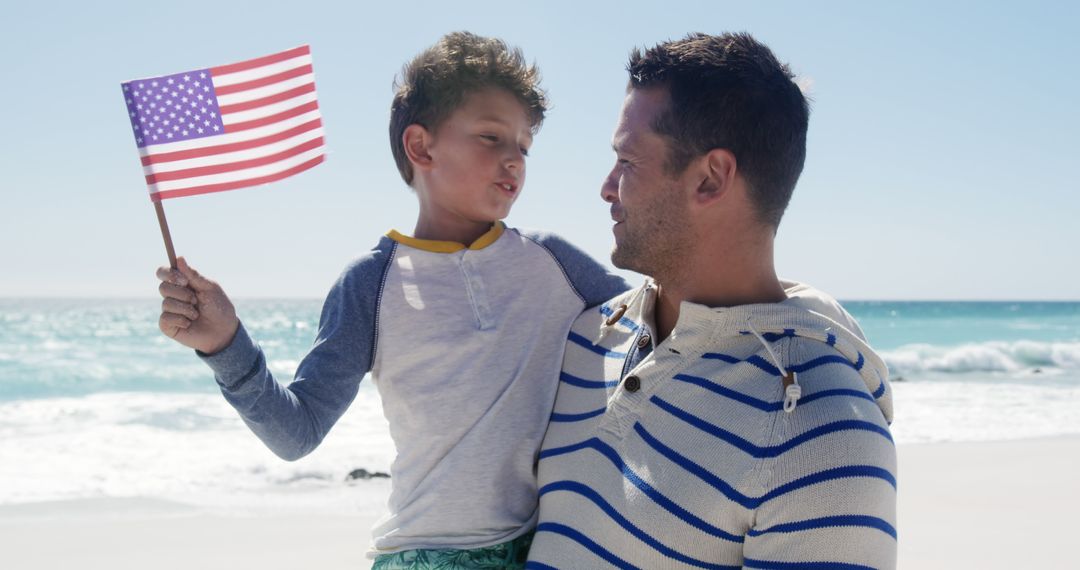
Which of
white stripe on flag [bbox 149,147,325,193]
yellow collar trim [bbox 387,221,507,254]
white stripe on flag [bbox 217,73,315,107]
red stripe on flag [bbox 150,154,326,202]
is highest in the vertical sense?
white stripe on flag [bbox 217,73,315,107]

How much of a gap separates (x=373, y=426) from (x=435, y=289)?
9.11m

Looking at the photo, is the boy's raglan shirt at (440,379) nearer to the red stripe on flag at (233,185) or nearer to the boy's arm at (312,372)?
the boy's arm at (312,372)

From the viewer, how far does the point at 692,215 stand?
2.13 m

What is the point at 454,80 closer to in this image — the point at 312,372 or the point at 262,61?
the point at 262,61

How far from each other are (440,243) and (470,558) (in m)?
0.82

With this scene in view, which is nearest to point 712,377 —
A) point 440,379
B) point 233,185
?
point 440,379

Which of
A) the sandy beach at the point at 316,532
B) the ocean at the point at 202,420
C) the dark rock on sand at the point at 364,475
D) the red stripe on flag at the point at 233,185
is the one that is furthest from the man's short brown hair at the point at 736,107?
the dark rock on sand at the point at 364,475

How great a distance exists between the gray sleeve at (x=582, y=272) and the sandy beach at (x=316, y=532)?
376cm

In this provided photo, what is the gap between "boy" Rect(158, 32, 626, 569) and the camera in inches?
84.3

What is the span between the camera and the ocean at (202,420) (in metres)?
8.09

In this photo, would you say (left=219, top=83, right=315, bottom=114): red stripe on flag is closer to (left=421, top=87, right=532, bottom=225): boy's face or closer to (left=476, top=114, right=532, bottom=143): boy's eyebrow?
(left=421, top=87, right=532, bottom=225): boy's face

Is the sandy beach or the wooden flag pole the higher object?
the wooden flag pole

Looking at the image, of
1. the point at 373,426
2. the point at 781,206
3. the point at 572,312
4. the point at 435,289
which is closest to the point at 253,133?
the point at 435,289

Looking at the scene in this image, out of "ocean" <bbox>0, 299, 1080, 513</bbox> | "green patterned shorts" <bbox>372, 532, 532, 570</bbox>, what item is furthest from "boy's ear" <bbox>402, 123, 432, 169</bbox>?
"ocean" <bbox>0, 299, 1080, 513</bbox>
